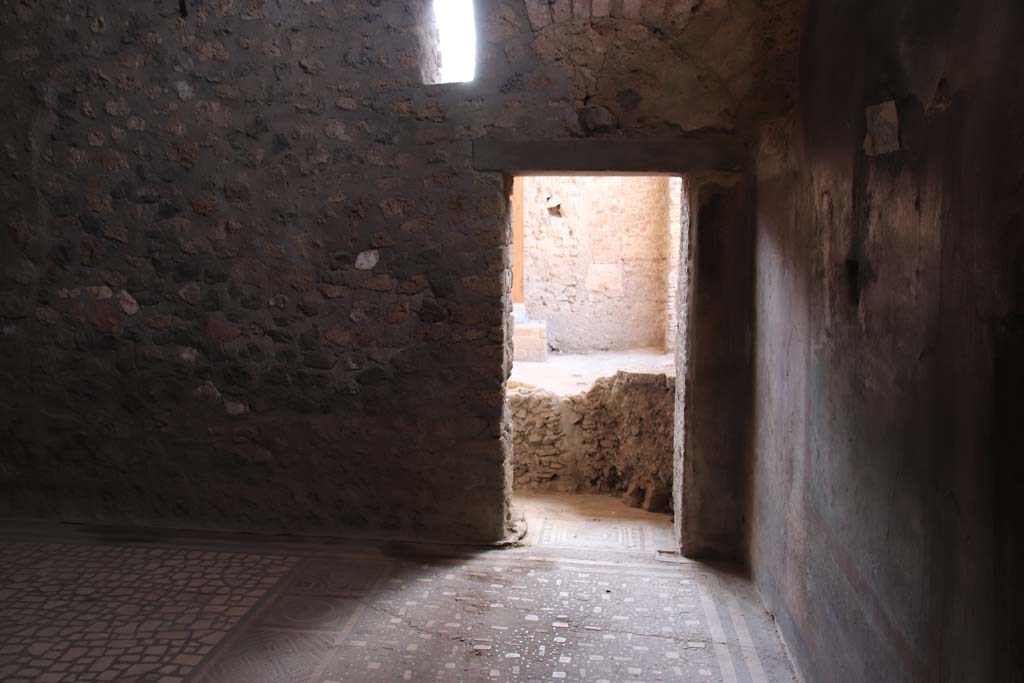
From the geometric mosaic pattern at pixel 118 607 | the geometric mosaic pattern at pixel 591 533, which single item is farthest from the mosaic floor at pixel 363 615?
the geometric mosaic pattern at pixel 591 533

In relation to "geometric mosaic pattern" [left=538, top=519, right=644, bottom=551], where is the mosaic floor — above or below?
above

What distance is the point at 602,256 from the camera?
10922 millimetres

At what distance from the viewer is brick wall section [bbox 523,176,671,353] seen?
35.3 ft

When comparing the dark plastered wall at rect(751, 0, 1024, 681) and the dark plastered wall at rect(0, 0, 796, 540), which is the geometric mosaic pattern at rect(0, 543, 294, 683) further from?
the dark plastered wall at rect(751, 0, 1024, 681)

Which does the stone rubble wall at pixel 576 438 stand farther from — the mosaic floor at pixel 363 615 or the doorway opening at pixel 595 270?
the mosaic floor at pixel 363 615

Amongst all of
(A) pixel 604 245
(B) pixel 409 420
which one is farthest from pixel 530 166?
(A) pixel 604 245

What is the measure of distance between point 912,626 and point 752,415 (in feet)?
6.43

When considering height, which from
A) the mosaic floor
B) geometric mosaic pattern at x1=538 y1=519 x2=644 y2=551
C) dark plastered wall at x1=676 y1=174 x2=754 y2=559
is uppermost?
dark plastered wall at x1=676 y1=174 x2=754 y2=559

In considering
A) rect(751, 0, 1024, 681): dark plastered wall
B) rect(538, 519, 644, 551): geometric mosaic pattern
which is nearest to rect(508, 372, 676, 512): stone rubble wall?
rect(538, 519, 644, 551): geometric mosaic pattern

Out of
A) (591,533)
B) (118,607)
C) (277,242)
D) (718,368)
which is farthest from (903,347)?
(591,533)

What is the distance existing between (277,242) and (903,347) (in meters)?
3.15

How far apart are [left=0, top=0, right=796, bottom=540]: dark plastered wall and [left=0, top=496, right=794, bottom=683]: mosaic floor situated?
1.15 feet

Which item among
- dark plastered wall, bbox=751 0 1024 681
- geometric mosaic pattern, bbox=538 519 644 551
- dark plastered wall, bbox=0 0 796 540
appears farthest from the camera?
geometric mosaic pattern, bbox=538 519 644 551

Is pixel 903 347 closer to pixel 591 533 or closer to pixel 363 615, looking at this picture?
pixel 363 615
